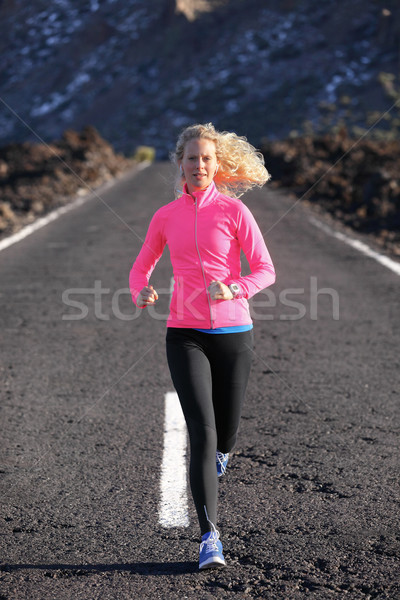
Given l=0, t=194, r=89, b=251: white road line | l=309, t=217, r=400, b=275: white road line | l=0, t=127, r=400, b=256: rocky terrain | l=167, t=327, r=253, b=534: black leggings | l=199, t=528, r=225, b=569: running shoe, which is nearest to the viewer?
l=199, t=528, r=225, b=569: running shoe

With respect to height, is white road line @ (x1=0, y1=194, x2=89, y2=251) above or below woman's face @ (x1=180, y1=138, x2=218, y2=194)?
below

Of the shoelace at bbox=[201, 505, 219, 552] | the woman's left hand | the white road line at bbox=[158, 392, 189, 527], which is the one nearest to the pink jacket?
the woman's left hand

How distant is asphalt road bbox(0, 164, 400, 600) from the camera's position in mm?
3193

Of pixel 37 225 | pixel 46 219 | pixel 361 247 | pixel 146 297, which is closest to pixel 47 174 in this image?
pixel 46 219

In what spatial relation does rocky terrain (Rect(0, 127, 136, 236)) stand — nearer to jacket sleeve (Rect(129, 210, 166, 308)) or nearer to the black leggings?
jacket sleeve (Rect(129, 210, 166, 308))

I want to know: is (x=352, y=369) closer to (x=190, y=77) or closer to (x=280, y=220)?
(x=280, y=220)

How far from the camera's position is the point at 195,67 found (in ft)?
360

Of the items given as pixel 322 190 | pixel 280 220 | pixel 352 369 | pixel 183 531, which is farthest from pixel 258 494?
pixel 322 190

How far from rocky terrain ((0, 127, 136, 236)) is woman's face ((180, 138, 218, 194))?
1210 cm

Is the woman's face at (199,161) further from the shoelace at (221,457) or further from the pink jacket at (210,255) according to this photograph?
the shoelace at (221,457)

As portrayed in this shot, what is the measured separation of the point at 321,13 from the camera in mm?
106188

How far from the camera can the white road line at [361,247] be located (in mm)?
10831

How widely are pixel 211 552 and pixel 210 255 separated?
51.5 inches

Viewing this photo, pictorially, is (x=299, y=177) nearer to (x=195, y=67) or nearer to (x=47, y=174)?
(x=47, y=174)
